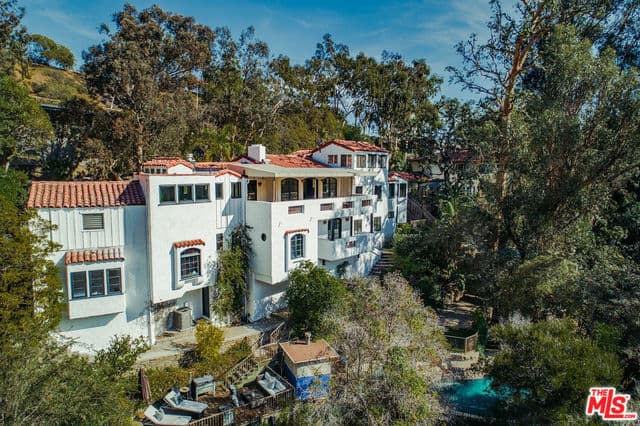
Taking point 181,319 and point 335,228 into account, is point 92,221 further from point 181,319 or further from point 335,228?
point 335,228

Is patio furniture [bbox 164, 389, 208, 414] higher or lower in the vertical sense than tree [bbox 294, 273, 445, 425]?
lower

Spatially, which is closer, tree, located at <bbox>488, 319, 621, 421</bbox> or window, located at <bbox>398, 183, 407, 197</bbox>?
tree, located at <bbox>488, 319, 621, 421</bbox>

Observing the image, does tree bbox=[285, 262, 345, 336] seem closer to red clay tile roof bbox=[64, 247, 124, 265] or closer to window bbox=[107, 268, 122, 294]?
window bbox=[107, 268, 122, 294]

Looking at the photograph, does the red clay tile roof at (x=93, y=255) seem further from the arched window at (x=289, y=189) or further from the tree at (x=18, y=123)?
the tree at (x=18, y=123)

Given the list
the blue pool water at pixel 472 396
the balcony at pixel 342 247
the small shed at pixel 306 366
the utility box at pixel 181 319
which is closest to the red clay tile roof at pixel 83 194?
the utility box at pixel 181 319

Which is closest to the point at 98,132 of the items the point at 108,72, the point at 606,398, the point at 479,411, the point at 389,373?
the point at 108,72

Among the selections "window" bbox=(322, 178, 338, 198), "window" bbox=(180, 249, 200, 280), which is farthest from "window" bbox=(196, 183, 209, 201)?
"window" bbox=(322, 178, 338, 198)

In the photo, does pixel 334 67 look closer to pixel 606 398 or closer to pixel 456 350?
pixel 456 350
